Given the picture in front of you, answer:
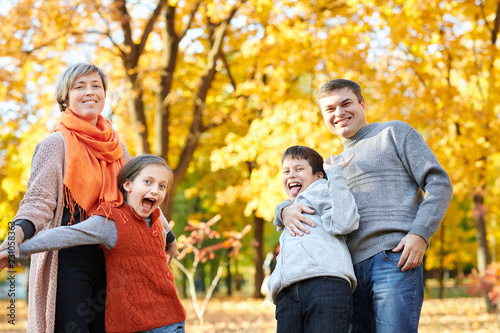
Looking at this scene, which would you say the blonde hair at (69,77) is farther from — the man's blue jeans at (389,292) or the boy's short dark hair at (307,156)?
the man's blue jeans at (389,292)

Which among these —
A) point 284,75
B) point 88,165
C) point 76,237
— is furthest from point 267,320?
point 76,237

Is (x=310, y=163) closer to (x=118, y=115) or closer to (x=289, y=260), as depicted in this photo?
(x=289, y=260)

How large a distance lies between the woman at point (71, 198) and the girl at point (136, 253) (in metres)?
0.09

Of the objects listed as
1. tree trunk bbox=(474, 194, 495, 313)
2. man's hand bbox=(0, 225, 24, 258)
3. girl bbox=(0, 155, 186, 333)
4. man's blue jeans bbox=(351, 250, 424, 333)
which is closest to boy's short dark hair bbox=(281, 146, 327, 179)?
man's blue jeans bbox=(351, 250, 424, 333)

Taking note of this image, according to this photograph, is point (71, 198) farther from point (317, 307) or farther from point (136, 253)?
point (317, 307)

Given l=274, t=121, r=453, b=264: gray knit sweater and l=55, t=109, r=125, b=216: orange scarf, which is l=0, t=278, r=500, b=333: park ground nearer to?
l=55, t=109, r=125, b=216: orange scarf

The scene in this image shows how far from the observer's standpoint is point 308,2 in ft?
27.1

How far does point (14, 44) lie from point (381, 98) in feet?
21.0

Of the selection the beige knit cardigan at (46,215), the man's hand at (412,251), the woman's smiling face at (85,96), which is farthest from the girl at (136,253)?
the man's hand at (412,251)

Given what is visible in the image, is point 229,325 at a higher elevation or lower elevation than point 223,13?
lower

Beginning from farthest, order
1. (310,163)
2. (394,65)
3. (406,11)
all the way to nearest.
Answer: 1. (394,65)
2. (406,11)
3. (310,163)

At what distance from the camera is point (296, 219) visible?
8.08ft

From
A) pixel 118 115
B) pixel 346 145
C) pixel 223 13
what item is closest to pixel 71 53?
pixel 118 115

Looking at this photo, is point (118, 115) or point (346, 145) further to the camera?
point (118, 115)
